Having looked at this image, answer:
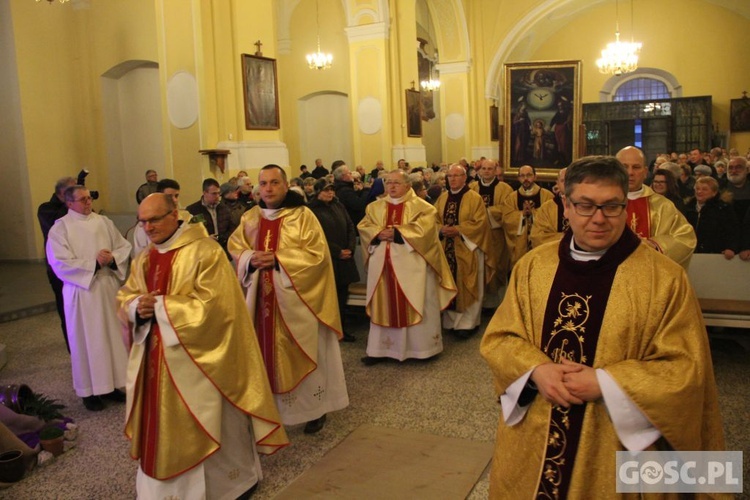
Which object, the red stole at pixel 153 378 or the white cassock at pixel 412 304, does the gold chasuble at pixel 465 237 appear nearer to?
the white cassock at pixel 412 304

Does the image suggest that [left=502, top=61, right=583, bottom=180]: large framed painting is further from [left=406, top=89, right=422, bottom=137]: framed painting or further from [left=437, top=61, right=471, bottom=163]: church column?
[left=437, top=61, right=471, bottom=163]: church column

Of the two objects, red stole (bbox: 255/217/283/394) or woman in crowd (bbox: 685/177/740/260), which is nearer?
red stole (bbox: 255/217/283/394)

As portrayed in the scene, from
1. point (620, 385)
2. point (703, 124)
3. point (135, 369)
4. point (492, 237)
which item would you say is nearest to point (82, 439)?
point (135, 369)

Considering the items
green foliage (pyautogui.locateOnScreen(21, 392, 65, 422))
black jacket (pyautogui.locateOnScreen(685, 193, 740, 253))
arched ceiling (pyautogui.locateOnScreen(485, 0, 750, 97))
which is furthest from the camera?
arched ceiling (pyautogui.locateOnScreen(485, 0, 750, 97))

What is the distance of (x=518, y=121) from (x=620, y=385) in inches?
280

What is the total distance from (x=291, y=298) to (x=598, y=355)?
2852 mm

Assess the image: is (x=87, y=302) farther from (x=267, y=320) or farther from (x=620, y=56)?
(x=620, y=56)

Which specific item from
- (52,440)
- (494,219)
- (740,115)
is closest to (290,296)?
(52,440)

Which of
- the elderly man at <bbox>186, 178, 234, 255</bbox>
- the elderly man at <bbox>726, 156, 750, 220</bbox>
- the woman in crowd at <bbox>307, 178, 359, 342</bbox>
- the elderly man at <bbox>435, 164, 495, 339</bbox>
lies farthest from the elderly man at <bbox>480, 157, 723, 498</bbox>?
the elderly man at <bbox>726, 156, 750, 220</bbox>

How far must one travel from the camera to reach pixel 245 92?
10.5 meters

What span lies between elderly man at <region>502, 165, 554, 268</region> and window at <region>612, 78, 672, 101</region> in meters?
18.4

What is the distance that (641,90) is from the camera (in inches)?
962

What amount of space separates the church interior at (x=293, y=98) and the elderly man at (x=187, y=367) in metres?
0.57
